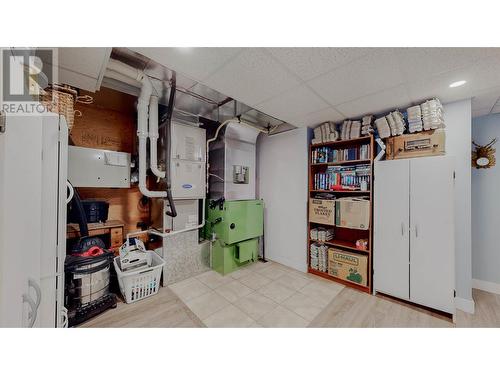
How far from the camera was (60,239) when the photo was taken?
4.21ft

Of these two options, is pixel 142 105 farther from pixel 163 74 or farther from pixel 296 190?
pixel 296 190

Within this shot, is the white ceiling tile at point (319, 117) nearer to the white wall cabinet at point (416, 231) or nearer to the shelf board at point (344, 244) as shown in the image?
the white wall cabinet at point (416, 231)

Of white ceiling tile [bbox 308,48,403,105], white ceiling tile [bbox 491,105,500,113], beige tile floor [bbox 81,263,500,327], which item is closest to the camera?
white ceiling tile [bbox 308,48,403,105]

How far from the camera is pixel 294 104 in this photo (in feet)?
7.97

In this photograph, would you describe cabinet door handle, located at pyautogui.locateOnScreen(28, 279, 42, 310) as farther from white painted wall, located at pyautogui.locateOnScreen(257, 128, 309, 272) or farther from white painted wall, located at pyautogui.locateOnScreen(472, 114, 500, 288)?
white painted wall, located at pyautogui.locateOnScreen(472, 114, 500, 288)

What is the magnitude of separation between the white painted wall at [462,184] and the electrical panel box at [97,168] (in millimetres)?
4260

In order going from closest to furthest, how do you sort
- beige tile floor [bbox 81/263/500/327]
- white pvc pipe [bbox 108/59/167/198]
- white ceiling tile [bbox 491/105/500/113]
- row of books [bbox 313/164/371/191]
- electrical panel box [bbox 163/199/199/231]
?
1. white pvc pipe [bbox 108/59/167/198]
2. beige tile floor [bbox 81/263/500/327]
3. white ceiling tile [bbox 491/105/500/113]
4. row of books [bbox 313/164/371/191]
5. electrical panel box [bbox 163/199/199/231]

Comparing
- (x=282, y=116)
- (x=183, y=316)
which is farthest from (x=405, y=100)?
(x=183, y=316)

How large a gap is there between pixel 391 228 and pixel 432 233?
38 centimetres

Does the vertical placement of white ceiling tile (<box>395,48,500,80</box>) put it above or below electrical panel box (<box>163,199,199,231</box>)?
above

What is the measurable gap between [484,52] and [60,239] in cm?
350

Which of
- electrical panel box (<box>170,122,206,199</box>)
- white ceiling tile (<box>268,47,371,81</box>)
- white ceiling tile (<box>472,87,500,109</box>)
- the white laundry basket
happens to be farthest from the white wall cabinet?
the white laundry basket

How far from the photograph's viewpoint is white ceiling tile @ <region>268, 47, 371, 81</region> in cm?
145

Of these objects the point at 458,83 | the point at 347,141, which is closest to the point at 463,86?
the point at 458,83
